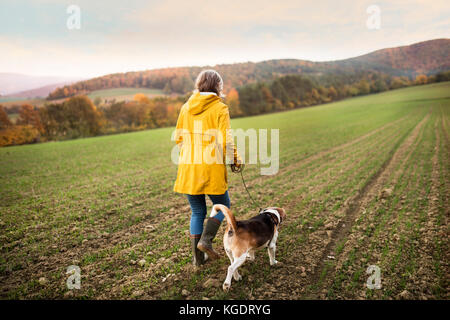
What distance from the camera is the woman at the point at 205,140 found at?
294cm

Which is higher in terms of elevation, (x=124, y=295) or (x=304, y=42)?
(x=304, y=42)

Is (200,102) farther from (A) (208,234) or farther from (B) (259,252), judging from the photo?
(B) (259,252)

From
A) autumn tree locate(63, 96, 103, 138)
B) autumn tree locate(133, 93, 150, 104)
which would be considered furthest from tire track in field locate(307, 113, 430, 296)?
autumn tree locate(133, 93, 150, 104)

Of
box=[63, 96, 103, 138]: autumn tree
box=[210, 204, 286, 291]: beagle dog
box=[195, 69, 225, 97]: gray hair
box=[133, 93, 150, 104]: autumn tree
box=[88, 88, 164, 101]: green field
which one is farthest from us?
box=[133, 93, 150, 104]: autumn tree

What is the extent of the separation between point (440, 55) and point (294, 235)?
22.0m

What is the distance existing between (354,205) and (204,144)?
191 inches

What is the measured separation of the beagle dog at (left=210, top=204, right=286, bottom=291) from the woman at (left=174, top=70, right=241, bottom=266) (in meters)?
0.39

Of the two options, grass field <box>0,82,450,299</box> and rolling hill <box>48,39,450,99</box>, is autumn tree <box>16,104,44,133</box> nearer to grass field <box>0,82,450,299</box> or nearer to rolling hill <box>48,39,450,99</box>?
rolling hill <box>48,39,450,99</box>

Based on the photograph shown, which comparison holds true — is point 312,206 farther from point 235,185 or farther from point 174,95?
point 174,95

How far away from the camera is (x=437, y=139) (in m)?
13.8

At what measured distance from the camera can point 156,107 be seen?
53.8m

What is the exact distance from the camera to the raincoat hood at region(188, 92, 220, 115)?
9.57ft

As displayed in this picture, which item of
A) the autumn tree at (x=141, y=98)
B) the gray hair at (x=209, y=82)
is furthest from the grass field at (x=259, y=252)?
the autumn tree at (x=141, y=98)

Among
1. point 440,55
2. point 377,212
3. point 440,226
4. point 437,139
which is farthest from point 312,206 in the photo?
point 440,55
